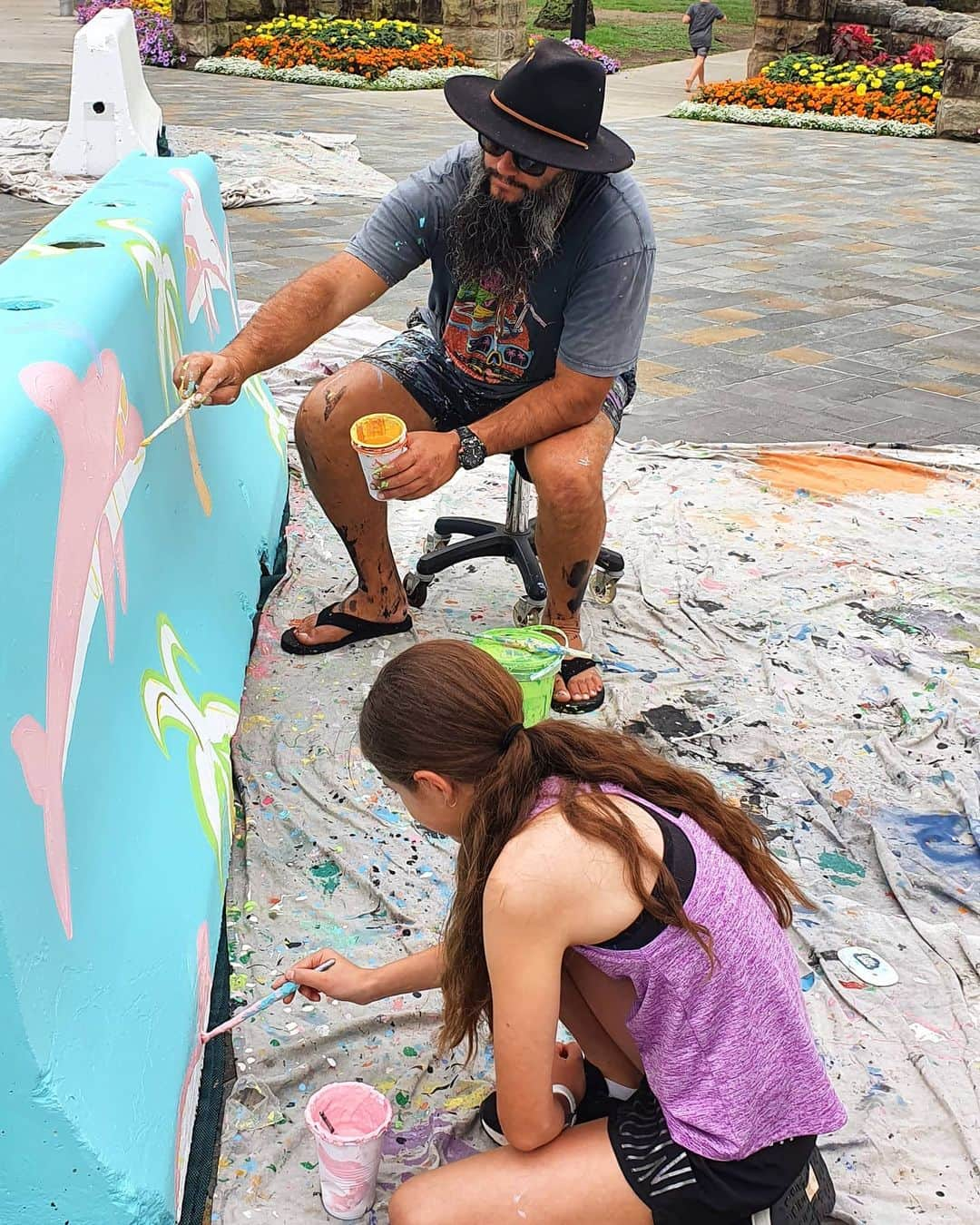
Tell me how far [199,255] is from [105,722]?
1.72m

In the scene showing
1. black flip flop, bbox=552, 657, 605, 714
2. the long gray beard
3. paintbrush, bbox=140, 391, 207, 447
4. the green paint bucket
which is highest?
the long gray beard

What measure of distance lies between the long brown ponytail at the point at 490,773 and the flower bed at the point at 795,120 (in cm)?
1314

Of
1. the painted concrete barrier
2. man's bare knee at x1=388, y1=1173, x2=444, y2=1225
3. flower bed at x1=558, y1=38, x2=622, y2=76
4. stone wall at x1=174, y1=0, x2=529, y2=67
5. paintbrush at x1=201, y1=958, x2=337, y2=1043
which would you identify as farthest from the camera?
flower bed at x1=558, y1=38, x2=622, y2=76

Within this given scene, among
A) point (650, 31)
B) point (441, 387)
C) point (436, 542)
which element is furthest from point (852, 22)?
point (441, 387)

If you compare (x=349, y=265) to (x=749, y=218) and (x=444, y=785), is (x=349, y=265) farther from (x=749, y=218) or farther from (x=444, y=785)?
(x=749, y=218)

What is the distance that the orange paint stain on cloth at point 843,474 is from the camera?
4426 millimetres

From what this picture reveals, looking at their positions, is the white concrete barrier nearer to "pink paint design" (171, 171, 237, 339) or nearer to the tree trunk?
"pink paint design" (171, 171, 237, 339)

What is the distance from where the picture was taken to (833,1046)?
84.9 inches

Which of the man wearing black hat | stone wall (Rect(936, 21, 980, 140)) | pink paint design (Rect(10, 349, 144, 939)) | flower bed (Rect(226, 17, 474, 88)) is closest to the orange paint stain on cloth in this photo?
the man wearing black hat

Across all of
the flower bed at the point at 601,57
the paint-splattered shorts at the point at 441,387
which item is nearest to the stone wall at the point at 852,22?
the flower bed at the point at 601,57

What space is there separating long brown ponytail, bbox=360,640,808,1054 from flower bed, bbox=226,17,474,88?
51.8ft

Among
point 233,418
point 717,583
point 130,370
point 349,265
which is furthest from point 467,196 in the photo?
point 717,583

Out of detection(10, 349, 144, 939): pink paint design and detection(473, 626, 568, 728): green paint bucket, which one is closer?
detection(10, 349, 144, 939): pink paint design

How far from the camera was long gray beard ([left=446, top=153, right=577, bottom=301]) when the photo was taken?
2.93m
